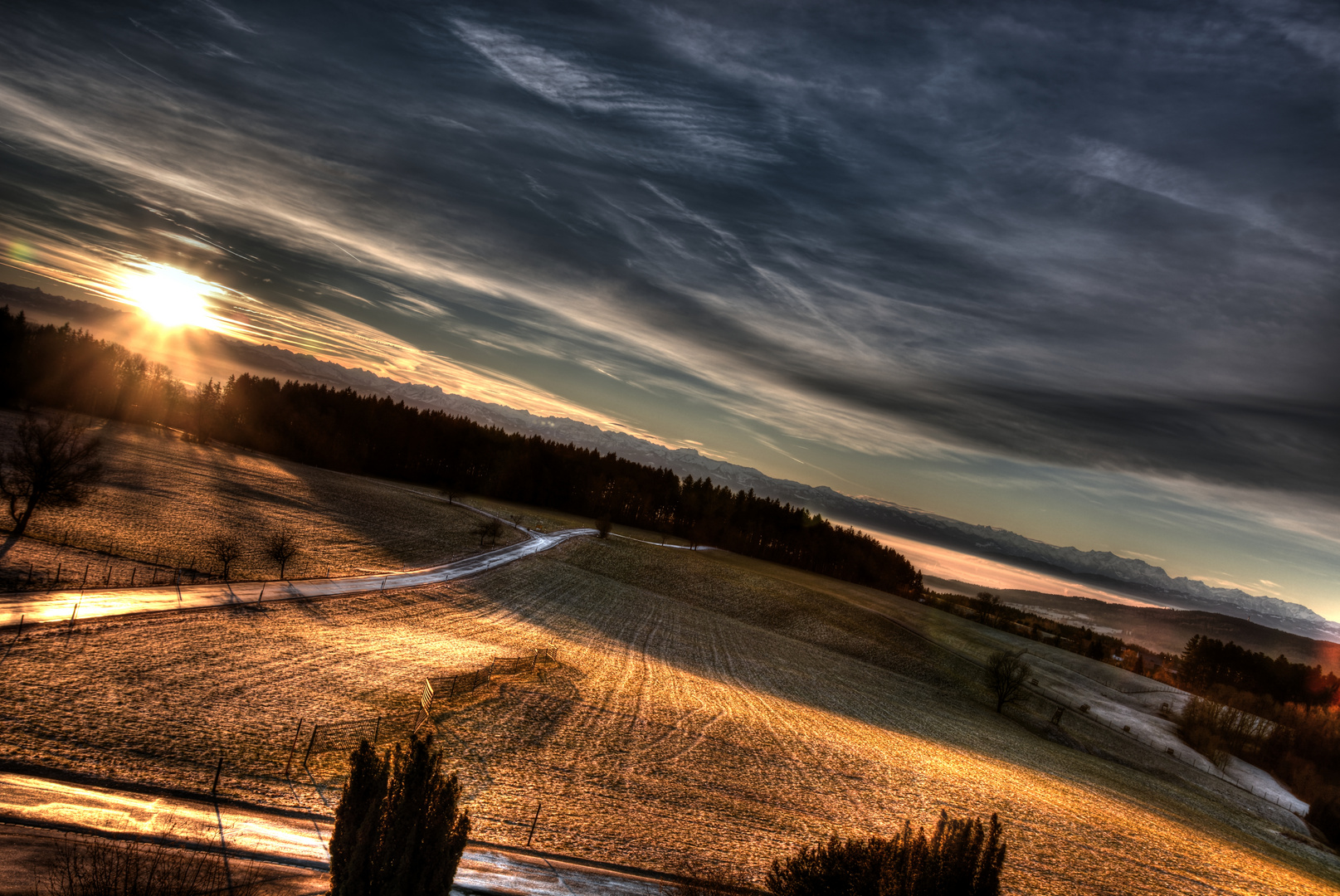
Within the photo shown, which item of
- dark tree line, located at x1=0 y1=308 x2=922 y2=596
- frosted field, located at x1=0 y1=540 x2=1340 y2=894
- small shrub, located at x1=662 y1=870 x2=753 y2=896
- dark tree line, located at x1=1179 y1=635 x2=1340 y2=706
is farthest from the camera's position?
dark tree line, located at x1=0 y1=308 x2=922 y2=596

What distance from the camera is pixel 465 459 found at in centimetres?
15425

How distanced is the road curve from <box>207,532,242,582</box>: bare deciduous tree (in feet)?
8.28

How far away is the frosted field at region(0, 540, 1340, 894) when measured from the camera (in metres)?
21.2

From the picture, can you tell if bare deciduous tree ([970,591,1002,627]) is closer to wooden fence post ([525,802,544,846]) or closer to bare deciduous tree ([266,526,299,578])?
wooden fence post ([525,802,544,846])

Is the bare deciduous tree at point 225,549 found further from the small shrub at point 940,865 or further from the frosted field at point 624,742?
the small shrub at point 940,865

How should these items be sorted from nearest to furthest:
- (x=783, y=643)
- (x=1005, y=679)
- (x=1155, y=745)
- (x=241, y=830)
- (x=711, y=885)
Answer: (x=241, y=830)
(x=711, y=885)
(x=1005, y=679)
(x=1155, y=745)
(x=783, y=643)

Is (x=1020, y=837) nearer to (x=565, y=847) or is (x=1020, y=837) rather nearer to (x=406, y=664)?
(x=565, y=847)

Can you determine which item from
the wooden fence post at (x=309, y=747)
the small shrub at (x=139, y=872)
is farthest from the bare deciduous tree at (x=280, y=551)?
the small shrub at (x=139, y=872)

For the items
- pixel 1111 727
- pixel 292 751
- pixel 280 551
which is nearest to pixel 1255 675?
pixel 1111 727

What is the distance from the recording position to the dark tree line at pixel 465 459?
13512 centimetres

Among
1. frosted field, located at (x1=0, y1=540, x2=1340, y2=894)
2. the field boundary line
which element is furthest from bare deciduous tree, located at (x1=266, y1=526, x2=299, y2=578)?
the field boundary line

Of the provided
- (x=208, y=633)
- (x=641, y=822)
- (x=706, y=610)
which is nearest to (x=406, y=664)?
(x=208, y=633)

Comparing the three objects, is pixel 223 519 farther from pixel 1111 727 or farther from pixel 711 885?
pixel 1111 727

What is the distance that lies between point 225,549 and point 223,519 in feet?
57.6
